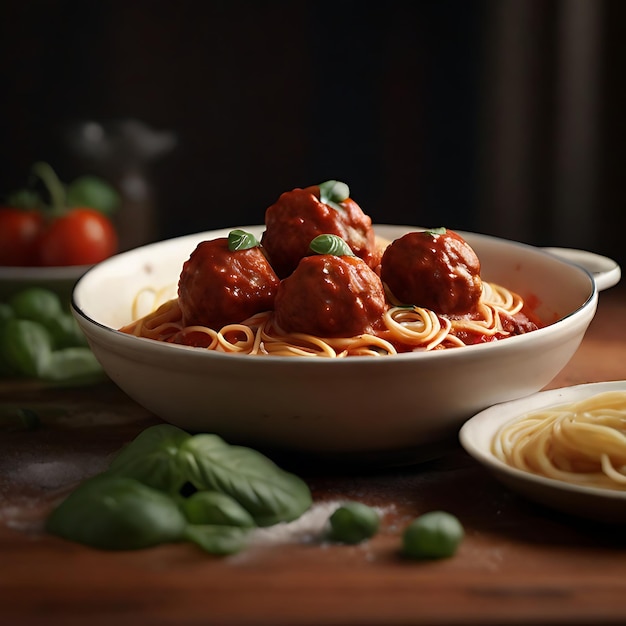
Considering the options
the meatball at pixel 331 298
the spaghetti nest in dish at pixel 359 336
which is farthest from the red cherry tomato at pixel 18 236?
the meatball at pixel 331 298

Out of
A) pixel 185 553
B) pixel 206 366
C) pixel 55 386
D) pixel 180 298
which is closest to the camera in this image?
pixel 185 553

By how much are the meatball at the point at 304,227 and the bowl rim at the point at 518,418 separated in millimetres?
714

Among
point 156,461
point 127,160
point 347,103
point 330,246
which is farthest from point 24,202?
point 156,461

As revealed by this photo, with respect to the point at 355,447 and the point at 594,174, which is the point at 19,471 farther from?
the point at 594,174

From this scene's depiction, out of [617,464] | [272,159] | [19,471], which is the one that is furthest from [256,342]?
[272,159]

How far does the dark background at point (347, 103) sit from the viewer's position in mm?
5578

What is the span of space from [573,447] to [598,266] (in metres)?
1.24

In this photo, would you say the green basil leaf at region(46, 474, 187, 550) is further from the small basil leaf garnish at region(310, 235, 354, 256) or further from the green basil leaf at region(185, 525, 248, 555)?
the small basil leaf garnish at region(310, 235, 354, 256)

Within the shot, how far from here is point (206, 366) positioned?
2652mm

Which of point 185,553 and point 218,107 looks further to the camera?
point 218,107

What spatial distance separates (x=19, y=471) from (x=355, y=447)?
35.7 inches

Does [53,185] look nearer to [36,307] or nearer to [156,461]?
[36,307]

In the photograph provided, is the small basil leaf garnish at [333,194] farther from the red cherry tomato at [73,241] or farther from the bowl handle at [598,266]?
the red cherry tomato at [73,241]

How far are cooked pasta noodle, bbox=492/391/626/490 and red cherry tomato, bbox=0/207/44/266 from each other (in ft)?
9.25
